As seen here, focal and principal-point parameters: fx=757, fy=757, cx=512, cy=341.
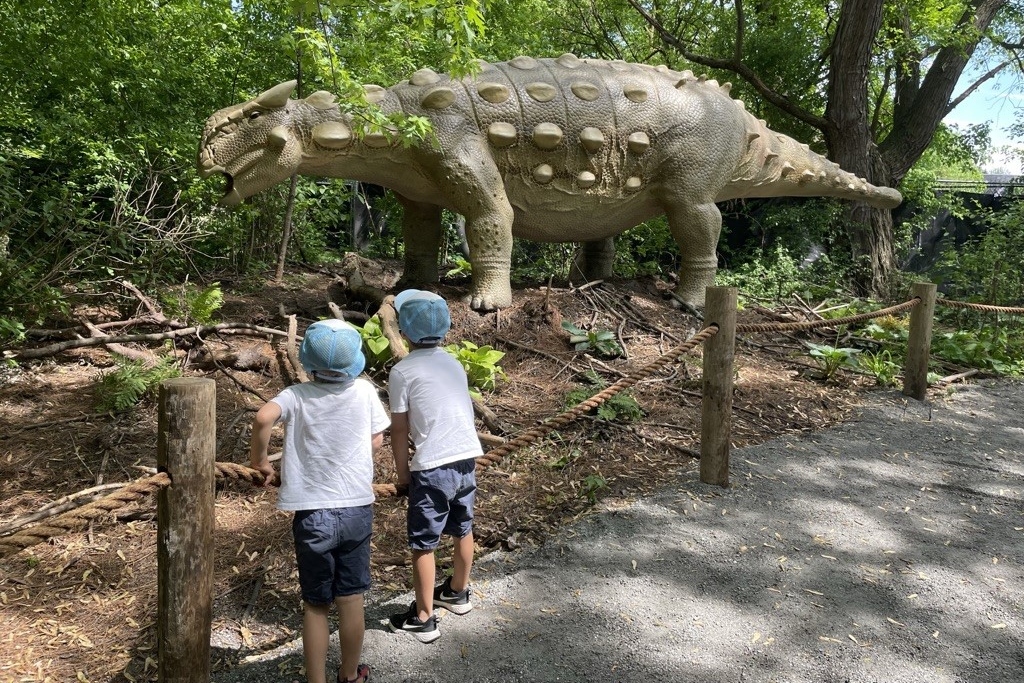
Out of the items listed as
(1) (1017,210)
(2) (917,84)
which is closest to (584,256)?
(1) (1017,210)

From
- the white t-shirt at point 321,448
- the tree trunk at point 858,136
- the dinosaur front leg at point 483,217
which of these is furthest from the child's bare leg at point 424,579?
the tree trunk at point 858,136

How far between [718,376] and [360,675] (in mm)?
2289

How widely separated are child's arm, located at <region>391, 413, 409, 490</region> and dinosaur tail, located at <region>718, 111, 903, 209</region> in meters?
4.98

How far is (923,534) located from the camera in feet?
11.7

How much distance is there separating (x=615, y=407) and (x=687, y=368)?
125 centimetres

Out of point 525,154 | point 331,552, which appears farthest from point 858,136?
point 331,552

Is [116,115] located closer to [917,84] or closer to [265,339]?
[265,339]

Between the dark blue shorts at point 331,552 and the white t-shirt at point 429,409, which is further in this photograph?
the white t-shirt at point 429,409

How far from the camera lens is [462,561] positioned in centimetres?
272

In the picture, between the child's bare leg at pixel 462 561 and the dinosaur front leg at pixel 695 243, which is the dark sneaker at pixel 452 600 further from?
the dinosaur front leg at pixel 695 243

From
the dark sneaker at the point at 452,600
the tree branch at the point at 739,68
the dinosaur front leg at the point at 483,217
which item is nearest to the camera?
the dark sneaker at the point at 452,600

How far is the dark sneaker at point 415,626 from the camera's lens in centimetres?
259

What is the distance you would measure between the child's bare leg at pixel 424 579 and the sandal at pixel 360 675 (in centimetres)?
28

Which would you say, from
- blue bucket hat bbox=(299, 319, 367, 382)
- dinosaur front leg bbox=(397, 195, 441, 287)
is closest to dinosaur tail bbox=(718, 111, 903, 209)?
dinosaur front leg bbox=(397, 195, 441, 287)
